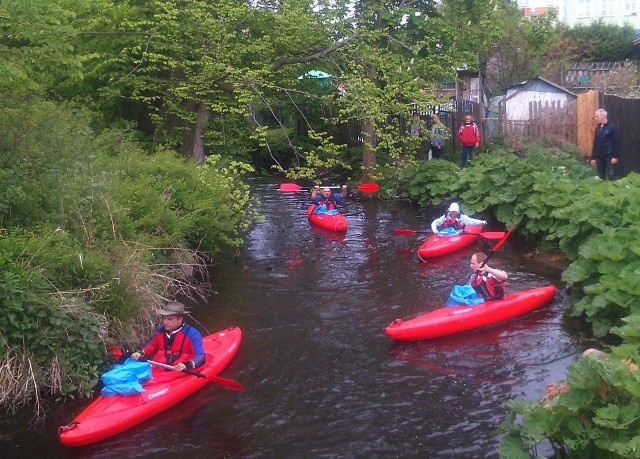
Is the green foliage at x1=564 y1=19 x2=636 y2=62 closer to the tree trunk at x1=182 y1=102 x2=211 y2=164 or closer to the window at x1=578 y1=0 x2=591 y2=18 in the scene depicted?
the window at x1=578 y1=0 x2=591 y2=18

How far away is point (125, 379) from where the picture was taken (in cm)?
702

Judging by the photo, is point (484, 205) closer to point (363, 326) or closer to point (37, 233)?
point (363, 326)

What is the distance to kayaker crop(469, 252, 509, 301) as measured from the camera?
9.68 m

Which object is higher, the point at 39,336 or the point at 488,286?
the point at 39,336

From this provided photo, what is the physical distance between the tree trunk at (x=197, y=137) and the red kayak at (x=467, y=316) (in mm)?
8021

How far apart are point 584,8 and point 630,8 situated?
7.18ft

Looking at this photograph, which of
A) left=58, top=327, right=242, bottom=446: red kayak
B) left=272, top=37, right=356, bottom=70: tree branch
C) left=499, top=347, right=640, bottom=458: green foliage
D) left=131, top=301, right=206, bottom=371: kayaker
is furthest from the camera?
left=272, top=37, right=356, bottom=70: tree branch

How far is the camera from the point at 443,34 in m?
18.0

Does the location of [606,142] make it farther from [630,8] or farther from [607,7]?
[607,7]

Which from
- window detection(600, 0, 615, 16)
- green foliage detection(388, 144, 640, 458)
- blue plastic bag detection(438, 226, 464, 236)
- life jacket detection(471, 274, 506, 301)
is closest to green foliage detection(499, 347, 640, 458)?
green foliage detection(388, 144, 640, 458)

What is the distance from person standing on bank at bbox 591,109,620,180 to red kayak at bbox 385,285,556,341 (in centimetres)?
421

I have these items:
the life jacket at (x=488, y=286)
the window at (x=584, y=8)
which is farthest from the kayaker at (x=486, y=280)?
the window at (x=584, y=8)

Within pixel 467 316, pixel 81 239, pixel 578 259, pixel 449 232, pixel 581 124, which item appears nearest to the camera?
pixel 81 239

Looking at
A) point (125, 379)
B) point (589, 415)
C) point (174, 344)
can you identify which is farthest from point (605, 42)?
point (589, 415)
